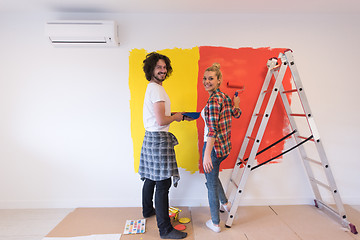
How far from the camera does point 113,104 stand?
7.00ft

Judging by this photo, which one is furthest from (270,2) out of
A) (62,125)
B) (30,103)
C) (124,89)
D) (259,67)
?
(30,103)

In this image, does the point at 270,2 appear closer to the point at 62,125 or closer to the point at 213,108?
the point at 213,108

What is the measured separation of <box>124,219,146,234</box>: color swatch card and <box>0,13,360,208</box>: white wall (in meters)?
0.34

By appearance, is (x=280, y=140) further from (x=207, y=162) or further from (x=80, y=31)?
(x=80, y=31)

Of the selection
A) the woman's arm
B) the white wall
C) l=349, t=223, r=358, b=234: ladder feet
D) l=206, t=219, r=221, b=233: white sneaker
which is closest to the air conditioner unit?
the white wall

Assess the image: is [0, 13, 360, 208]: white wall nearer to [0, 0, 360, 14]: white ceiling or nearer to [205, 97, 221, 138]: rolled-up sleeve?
[0, 0, 360, 14]: white ceiling

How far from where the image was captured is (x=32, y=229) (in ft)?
5.88

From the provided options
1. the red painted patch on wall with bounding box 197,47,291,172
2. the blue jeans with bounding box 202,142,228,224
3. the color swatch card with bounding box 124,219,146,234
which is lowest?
the color swatch card with bounding box 124,219,146,234

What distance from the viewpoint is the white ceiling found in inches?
74.0

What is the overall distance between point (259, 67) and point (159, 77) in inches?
41.6

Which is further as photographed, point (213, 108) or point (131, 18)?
point (131, 18)

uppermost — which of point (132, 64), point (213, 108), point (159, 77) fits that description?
point (132, 64)

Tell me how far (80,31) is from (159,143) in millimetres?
1248

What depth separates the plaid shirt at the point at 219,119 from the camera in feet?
5.24
